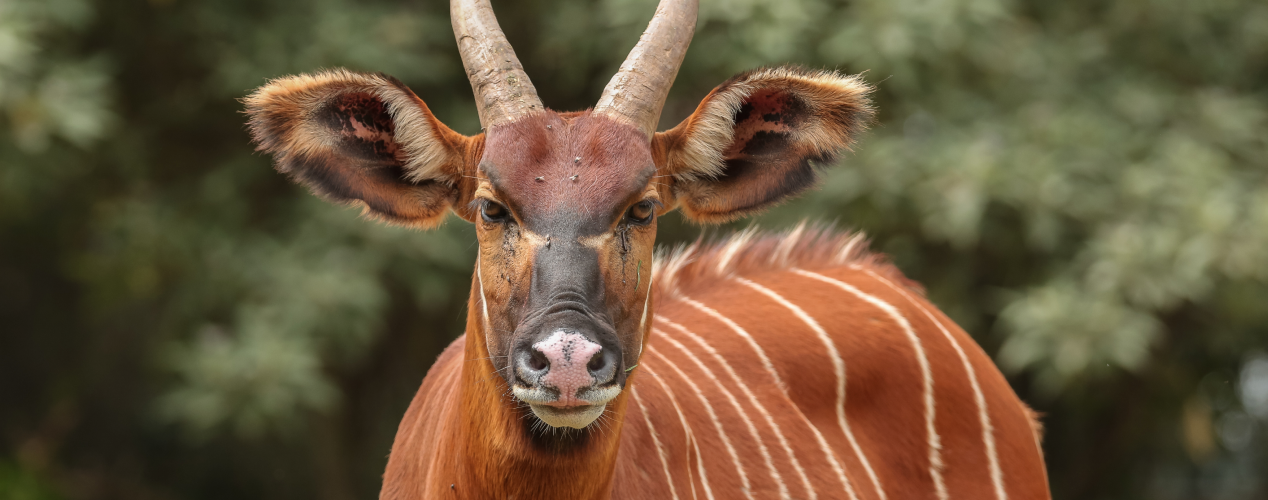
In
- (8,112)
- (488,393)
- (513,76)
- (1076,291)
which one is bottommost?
(1076,291)

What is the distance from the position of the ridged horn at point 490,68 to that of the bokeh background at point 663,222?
9.39 ft

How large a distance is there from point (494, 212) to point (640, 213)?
1.18 ft

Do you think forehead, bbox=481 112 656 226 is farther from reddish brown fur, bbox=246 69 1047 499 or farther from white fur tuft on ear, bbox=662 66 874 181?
white fur tuft on ear, bbox=662 66 874 181

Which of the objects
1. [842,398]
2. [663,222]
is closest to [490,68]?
[842,398]

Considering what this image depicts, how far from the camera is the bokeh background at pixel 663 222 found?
6.09 meters

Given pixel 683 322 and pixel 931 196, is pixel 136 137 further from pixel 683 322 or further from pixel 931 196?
pixel 931 196

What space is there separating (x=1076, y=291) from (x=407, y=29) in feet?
13.2

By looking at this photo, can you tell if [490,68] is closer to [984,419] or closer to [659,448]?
[659,448]

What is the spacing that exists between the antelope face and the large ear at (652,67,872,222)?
0.30 meters

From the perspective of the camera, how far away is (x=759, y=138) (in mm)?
3357

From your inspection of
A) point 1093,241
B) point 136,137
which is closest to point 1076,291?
point 1093,241

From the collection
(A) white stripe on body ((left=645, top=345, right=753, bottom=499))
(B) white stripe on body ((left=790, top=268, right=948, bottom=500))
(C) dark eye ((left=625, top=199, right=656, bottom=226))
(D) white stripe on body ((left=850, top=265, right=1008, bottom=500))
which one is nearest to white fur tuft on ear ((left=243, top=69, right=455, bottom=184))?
(C) dark eye ((left=625, top=199, right=656, bottom=226))

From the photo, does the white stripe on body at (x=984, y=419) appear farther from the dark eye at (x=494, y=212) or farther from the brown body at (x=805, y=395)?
the dark eye at (x=494, y=212)

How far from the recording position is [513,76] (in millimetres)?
3012
